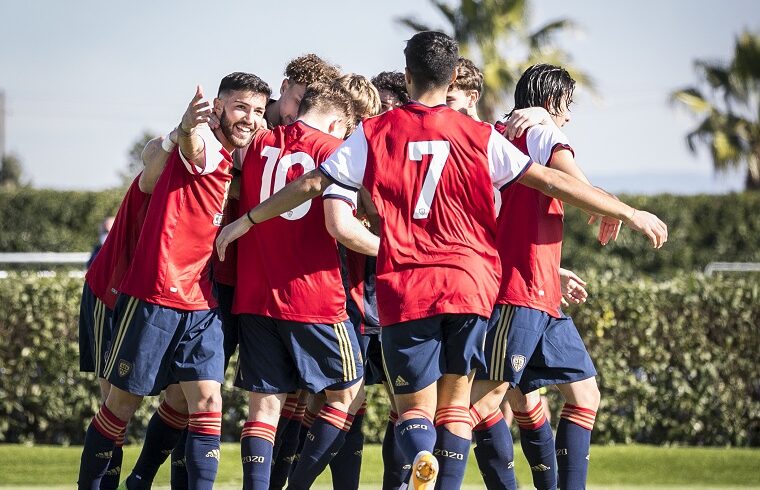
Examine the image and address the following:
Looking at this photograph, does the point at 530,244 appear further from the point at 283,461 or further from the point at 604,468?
the point at 604,468

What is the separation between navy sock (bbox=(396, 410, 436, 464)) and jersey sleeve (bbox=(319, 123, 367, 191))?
105 cm

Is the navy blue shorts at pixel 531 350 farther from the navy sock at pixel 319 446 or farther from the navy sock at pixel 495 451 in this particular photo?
the navy sock at pixel 319 446

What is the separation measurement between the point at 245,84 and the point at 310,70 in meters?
0.68

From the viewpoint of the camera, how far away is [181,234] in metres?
5.62

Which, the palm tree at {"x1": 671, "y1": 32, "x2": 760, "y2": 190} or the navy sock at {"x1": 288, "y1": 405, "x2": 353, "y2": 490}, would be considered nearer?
the navy sock at {"x1": 288, "y1": 405, "x2": 353, "y2": 490}

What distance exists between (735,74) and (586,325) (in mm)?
22445

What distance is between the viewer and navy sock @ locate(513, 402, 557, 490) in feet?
20.0

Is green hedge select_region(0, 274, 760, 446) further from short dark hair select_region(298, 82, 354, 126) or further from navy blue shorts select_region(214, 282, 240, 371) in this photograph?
short dark hair select_region(298, 82, 354, 126)

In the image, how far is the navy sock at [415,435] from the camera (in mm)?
4871

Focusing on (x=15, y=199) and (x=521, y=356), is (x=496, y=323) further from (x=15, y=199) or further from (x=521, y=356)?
(x=15, y=199)

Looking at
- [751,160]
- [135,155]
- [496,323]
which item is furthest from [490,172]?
[135,155]

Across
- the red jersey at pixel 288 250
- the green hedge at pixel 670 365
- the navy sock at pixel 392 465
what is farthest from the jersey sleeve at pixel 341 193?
the green hedge at pixel 670 365

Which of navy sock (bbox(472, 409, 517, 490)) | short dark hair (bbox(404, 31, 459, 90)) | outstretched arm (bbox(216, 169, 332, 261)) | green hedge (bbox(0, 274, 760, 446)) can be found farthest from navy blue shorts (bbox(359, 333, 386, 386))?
green hedge (bbox(0, 274, 760, 446))

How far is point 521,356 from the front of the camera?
221 inches
